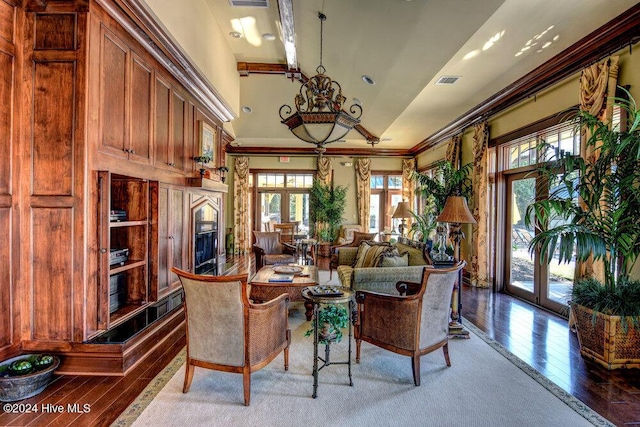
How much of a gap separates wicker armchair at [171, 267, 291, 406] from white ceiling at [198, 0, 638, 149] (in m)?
3.50

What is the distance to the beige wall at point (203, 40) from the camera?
3.70 meters

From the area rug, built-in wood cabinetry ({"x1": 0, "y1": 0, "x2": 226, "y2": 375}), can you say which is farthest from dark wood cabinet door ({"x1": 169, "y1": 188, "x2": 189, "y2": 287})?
the area rug

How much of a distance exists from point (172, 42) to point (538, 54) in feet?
14.1

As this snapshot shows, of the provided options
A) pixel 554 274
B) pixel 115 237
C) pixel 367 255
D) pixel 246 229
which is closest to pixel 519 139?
pixel 554 274

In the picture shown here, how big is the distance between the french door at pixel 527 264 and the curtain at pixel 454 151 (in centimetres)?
144

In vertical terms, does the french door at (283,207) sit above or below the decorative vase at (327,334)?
above

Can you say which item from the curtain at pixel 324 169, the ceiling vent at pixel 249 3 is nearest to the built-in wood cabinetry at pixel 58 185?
the ceiling vent at pixel 249 3

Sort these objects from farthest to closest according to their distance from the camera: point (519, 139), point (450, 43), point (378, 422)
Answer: point (519, 139)
point (450, 43)
point (378, 422)

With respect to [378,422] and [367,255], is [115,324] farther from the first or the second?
[367,255]

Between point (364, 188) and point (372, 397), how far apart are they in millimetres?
8093

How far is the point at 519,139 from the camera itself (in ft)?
16.9

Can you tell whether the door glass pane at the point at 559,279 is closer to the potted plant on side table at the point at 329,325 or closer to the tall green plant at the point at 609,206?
the tall green plant at the point at 609,206

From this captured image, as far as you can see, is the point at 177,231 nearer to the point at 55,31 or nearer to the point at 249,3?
the point at 55,31

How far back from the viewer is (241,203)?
10.1m
